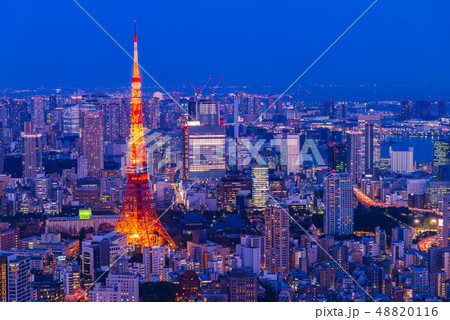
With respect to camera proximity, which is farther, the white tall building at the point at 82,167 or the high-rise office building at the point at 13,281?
the white tall building at the point at 82,167

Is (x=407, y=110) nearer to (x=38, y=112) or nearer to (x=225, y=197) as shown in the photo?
(x=225, y=197)

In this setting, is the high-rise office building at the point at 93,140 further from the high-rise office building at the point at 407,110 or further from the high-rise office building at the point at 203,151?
the high-rise office building at the point at 407,110

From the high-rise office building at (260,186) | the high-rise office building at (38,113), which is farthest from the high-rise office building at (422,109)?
the high-rise office building at (38,113)

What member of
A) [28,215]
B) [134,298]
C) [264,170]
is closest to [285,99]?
[264,170]

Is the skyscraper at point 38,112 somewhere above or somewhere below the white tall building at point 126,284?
above

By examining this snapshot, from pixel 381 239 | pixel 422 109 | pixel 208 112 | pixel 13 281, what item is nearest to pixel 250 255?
pixel 381 239

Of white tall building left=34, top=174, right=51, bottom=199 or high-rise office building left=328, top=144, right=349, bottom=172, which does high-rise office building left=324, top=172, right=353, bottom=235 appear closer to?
high-rise office building left=328, top=144, right=349, bottom=172

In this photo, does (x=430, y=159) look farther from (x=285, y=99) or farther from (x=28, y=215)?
(x=28, y=215)
